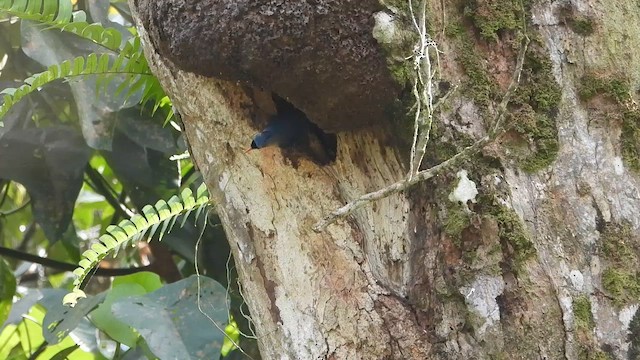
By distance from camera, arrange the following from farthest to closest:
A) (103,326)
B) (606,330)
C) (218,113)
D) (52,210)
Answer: (52,210)
(103,326)
(218,113)
(606,330)

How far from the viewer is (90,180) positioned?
8.73 feet

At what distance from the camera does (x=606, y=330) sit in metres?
1.13

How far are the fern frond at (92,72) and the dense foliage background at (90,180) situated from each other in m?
0.04

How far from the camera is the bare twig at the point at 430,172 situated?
43.1 inches

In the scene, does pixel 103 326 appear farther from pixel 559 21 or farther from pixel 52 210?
pixel 559 21

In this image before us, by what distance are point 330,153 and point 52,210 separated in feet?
3.66

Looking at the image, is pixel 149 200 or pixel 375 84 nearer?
pixel 375 84

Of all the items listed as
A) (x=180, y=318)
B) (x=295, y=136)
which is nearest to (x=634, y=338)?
(x=295, y=136)

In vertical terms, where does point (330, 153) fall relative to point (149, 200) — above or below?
above

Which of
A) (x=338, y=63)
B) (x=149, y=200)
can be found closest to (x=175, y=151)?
(x=149, y=200)

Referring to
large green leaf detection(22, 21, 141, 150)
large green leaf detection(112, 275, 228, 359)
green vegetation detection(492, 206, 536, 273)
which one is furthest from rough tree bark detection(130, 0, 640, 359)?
large green leaf detection(22, 21, 141, 150)

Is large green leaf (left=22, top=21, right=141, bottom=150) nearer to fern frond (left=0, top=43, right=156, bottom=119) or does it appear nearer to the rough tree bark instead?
fern frond (left=0, top=43, right=156, bottom=119)

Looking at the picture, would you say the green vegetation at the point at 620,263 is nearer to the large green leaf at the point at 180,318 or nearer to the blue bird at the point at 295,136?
the blue bird at the point at 295,136

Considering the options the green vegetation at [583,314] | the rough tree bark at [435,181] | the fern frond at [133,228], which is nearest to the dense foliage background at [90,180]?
the fern frond at [133,228]
